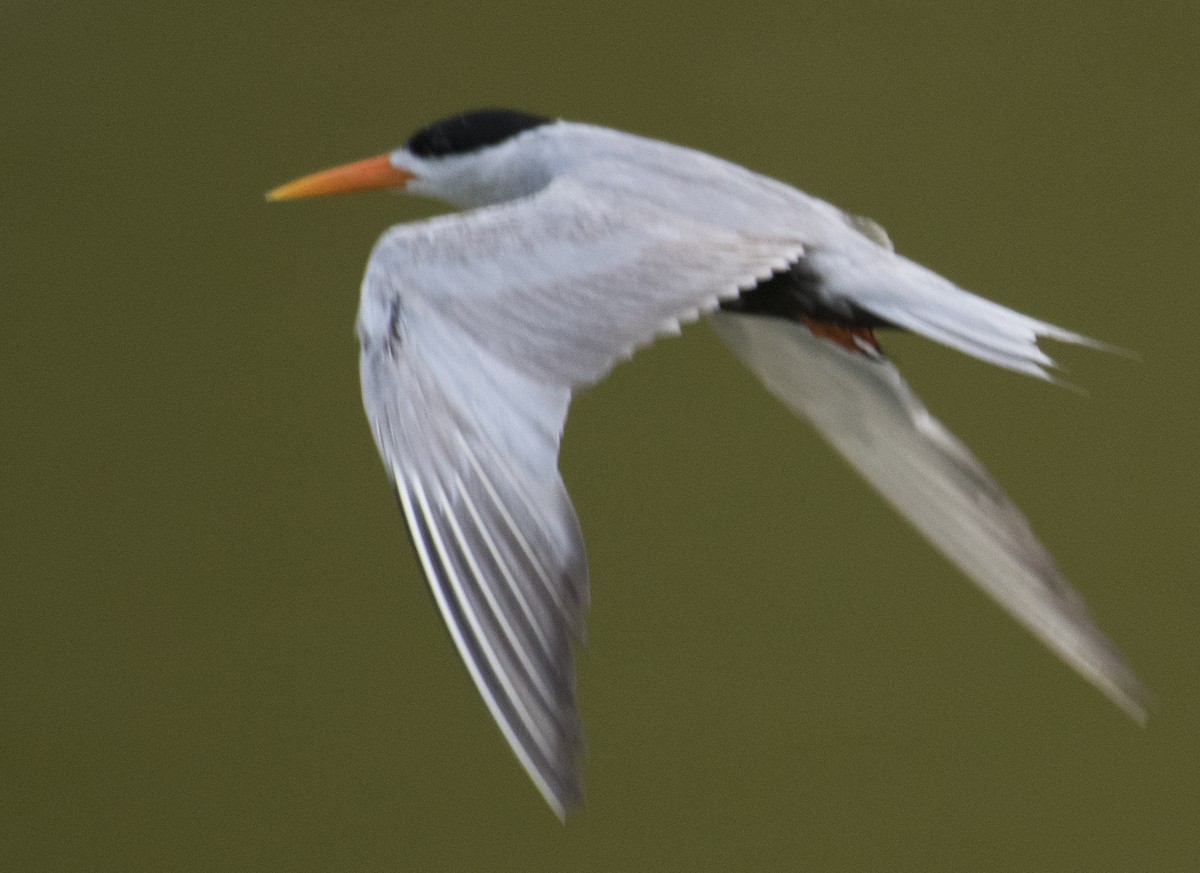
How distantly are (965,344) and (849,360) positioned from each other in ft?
1.08

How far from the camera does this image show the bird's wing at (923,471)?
145cm

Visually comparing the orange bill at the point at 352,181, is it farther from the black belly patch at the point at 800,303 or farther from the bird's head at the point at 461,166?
the black belly patch at the point at 800,303

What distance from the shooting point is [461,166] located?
5.35ft

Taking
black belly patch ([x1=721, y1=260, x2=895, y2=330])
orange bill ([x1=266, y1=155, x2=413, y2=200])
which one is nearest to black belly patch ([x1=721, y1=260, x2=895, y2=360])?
black belly patch ([x1=721, y1=260, x2=895, y2=330])

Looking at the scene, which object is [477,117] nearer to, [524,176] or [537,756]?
[524,176]

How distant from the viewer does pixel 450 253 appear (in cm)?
125

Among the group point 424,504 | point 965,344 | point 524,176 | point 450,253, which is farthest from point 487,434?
point 524,176

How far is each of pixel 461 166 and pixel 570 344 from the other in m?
0.48

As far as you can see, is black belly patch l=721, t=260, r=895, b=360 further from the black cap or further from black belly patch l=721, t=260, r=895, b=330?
the black cap

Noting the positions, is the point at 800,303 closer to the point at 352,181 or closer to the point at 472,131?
the point at 472,131

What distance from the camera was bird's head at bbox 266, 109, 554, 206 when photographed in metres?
1.59

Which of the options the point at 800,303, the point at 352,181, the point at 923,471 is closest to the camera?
the point at 800,303

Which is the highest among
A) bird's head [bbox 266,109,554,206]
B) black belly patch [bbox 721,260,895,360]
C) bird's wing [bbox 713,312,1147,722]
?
bird's head [bbox 266,109,554,206]

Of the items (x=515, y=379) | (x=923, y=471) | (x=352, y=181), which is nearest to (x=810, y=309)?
(x=923, y=471)
